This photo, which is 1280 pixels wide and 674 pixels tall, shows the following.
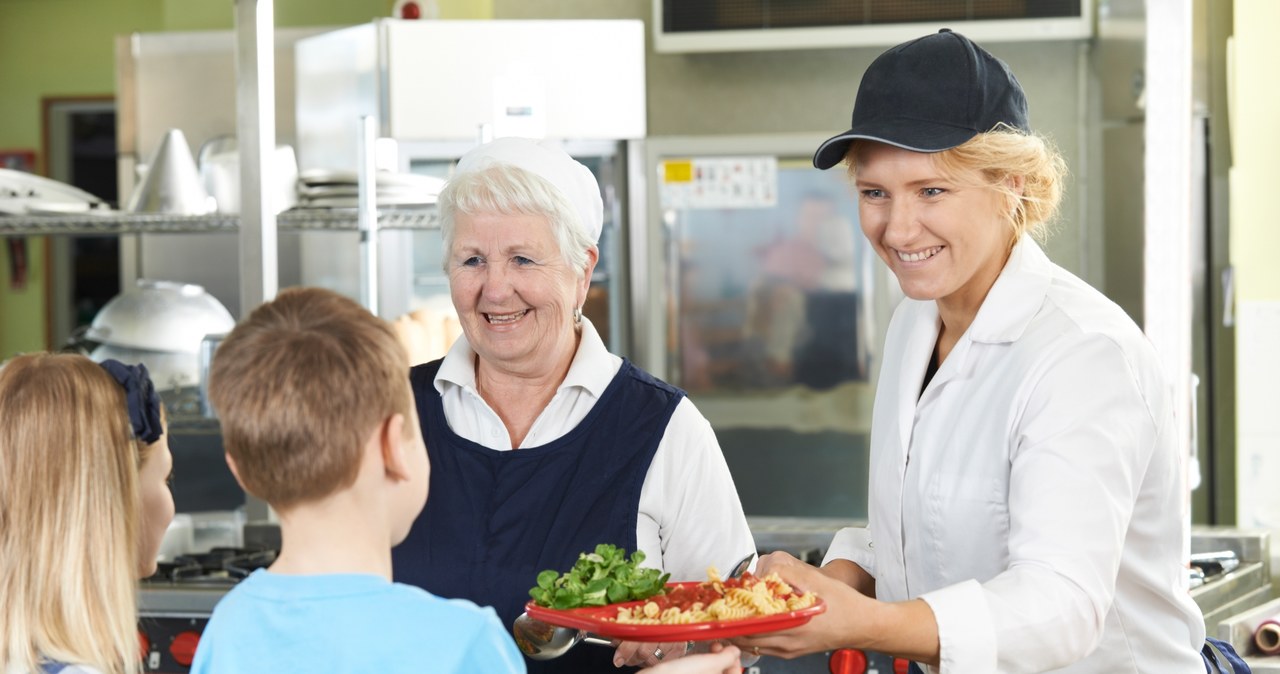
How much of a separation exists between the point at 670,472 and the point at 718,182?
2.79 m

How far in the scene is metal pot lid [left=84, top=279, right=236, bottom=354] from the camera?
2863 mm

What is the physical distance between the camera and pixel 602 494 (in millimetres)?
1658

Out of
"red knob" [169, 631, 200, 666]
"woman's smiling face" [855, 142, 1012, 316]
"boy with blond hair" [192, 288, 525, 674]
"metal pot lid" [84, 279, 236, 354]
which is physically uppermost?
"woman's smiling face" [855, 142, 1012, 316]

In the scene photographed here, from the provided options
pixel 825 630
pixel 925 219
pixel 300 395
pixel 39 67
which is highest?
pixel 39 67

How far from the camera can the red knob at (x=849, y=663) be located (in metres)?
2.06

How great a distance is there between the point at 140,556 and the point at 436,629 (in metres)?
0.62

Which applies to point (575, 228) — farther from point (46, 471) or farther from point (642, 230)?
point (642, 230)

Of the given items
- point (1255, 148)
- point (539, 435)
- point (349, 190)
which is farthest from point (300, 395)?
point (1255, 148)

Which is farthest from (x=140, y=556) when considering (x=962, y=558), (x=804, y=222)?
(x=804, y=222)

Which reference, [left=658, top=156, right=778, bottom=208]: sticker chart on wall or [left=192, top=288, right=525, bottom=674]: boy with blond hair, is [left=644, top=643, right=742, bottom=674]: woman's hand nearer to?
[left=192, top=288, right=525, bottom=674]: boy with blond hair

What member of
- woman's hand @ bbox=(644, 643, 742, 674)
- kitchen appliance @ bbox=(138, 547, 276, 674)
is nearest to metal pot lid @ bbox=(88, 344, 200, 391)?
kitchen appliance @ bbox=(138, 547, 276, 674)

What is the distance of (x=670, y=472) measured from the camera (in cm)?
168

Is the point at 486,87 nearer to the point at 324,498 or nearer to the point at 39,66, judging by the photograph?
the point at 324,498

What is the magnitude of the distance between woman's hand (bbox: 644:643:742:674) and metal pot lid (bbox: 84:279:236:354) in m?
1.85
